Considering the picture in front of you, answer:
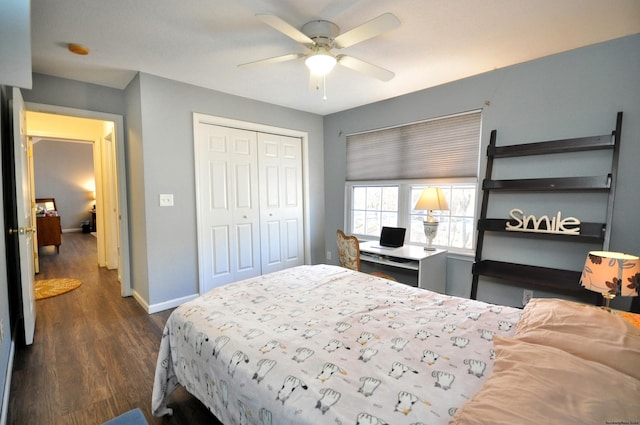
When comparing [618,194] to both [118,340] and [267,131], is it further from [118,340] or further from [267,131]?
[118,340]

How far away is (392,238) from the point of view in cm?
351

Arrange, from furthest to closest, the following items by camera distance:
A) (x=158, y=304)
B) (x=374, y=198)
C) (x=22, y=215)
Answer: (x=374, y=198)
(x=158, y=304)
(x=22, y=215)

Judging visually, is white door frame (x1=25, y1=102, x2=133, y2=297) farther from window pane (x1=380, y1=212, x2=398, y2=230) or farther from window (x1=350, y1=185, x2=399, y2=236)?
window pane (x1=380, y1=212, x2=398, y2=230)

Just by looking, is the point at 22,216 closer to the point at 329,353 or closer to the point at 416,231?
the point at 329,353

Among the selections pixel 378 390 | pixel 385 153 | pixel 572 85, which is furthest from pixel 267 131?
pixel 378 390

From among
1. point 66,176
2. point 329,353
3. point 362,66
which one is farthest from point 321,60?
point 66,176

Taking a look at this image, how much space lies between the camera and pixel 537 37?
2230 mm

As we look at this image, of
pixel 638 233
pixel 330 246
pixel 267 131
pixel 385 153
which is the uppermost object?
pixel 267 131

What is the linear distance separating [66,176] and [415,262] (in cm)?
1003

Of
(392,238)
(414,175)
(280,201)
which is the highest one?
(414,175)

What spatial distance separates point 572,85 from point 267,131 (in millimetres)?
3162

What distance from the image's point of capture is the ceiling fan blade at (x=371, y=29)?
5.21 ft

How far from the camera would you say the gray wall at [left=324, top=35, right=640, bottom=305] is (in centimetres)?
225

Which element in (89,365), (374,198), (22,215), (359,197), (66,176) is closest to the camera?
(89,365)
